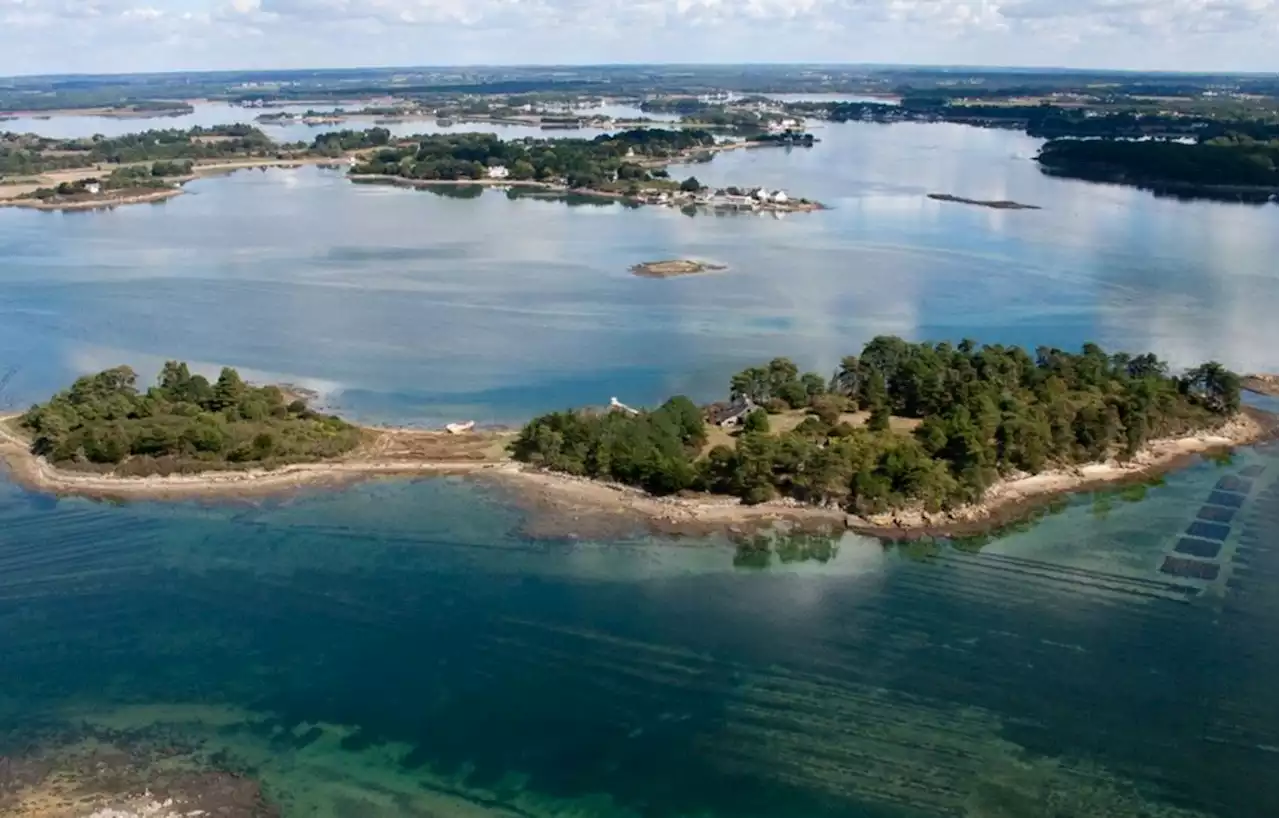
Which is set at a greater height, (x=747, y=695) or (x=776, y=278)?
(x=776, y=278)

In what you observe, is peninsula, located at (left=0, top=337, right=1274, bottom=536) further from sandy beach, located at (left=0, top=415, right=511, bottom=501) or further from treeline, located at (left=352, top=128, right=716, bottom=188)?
treeline, located at (left=352, top=128, right=716, bottom=188)

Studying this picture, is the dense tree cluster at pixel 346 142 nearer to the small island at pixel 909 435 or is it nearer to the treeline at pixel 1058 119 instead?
the treeline at pixel 1058 119

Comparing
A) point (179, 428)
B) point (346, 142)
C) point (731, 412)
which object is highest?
point (346, 142)

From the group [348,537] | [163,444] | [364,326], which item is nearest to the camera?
[348,537]

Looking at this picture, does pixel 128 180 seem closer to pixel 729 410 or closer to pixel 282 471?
pixel 282 471

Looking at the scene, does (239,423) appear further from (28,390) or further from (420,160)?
(420,160)


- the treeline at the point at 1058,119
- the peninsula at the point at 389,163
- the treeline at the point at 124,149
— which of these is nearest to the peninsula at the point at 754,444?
the peninsula at the point at 389,163

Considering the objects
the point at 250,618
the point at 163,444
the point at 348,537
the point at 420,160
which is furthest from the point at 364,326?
the point at 420,160

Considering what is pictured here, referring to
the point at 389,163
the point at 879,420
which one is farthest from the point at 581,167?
the point at 879,420
